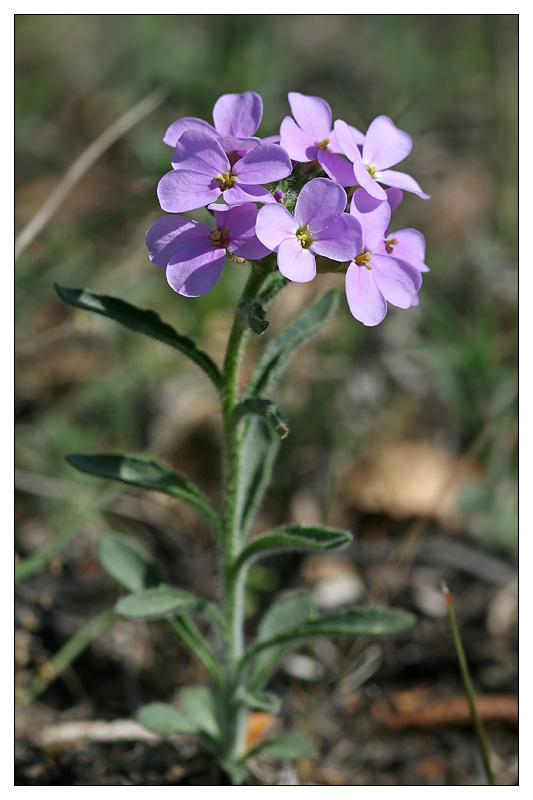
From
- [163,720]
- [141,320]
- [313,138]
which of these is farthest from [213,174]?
[163,720]

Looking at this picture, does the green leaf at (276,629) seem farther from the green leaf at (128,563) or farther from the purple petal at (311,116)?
the purple petal at (311,116)

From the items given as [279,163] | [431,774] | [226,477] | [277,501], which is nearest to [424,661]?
[431,774]

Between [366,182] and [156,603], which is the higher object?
[366,182]

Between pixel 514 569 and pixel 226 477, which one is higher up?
pixel 226 477

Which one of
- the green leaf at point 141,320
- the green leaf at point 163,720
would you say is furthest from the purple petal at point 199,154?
the green leaf at point 163,720

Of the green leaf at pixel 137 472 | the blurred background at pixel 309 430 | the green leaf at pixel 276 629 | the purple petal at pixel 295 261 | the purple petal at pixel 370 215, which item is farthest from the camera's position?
the blurred background at pixel 309 430

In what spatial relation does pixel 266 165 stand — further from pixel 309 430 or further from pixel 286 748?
pixel 309 430

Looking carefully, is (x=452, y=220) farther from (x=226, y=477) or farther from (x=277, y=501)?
(x=226, y=477)
